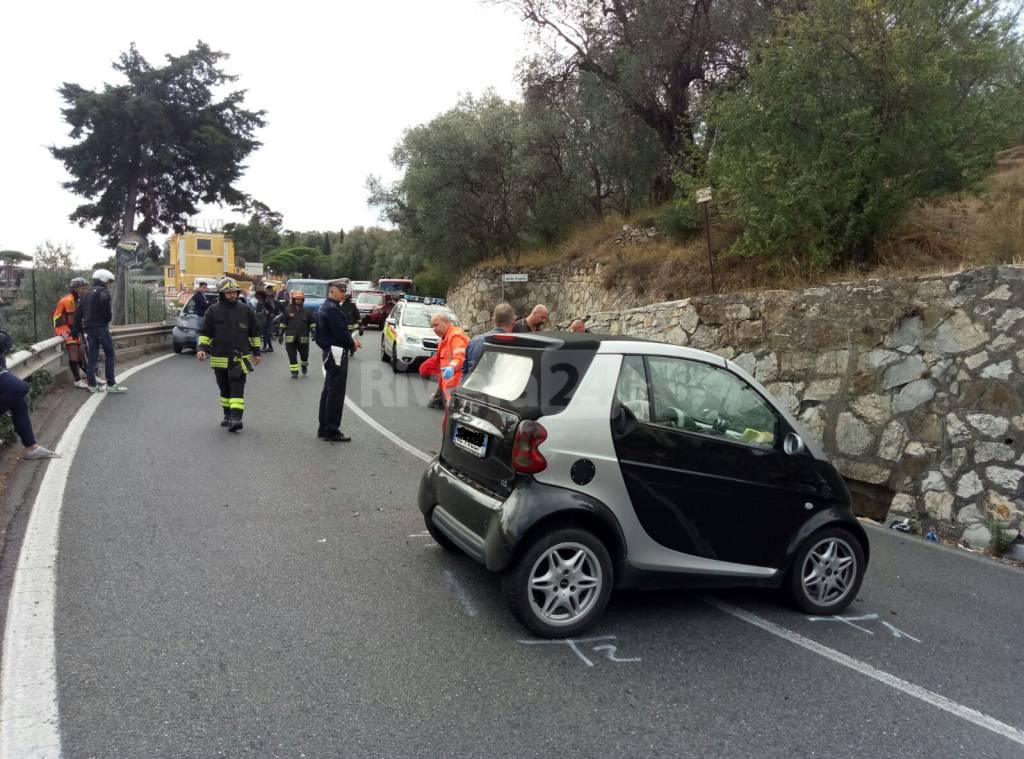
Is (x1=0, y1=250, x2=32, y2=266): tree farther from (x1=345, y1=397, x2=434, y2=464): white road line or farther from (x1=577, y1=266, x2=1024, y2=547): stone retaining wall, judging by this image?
(x1=577, y1=266, x2=1024, y2=547): stone retaining wall

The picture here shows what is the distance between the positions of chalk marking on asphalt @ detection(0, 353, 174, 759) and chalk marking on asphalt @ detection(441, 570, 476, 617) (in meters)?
2.05

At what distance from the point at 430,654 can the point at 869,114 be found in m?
8.94

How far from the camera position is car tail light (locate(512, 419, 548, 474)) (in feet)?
12.9

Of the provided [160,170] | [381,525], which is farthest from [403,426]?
[160,170]

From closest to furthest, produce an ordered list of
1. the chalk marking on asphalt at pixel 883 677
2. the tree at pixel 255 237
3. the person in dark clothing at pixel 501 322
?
the chalk marking on asphalt at pixel 883 677 → the person in dark clothing at pixel 501 322 → the tree at pixel 255 237

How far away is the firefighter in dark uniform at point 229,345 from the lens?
898cm

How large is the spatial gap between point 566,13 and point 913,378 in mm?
16569

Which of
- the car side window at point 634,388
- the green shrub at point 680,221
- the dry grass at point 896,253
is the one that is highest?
the green shrub at point 680,221

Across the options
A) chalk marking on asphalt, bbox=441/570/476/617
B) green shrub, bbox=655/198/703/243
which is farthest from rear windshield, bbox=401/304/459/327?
chalk marking on asphalt, bbox=441/570/476/617

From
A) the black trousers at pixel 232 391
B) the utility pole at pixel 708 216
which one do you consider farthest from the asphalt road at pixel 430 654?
the utility pole at pixel 708 216

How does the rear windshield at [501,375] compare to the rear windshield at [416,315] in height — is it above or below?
below

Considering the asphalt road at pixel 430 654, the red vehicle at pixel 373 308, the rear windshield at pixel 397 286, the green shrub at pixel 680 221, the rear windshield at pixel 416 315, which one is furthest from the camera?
the rear windshield at pixel 397 286

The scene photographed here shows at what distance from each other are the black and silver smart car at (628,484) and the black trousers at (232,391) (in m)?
5.11

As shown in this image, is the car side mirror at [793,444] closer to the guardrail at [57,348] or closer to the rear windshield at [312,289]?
the guardrail at [57,348]
